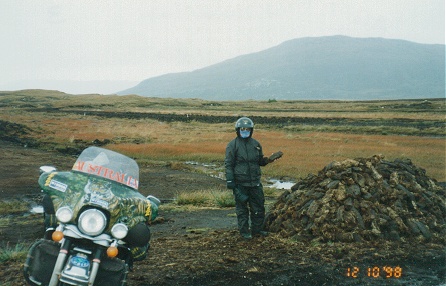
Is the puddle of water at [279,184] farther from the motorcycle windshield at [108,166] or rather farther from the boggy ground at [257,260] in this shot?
the motorcycle windshield at [108,166]

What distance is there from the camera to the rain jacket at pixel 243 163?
7.79 m

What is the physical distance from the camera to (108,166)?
186 inches

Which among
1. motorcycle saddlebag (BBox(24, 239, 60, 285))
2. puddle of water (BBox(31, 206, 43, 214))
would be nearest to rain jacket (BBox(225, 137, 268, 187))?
motorcycle saddlebag (BBox(24, 239, 60, 285))

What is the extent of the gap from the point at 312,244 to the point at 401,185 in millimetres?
2479

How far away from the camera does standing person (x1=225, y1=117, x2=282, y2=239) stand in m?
7.79

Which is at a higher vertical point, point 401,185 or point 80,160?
point 80,160

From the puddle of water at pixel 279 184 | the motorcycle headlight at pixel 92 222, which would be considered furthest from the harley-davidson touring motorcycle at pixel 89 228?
the puddle of water at pixel 279 184

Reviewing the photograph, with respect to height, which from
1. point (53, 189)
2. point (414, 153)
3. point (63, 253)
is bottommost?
point (414, 153)

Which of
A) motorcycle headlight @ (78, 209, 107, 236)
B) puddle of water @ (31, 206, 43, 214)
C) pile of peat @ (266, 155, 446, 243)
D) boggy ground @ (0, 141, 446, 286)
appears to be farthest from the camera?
puddle of water @ (31, 206, 43, 214)

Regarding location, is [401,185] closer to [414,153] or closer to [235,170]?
[235,170]

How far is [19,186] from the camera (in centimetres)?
1638

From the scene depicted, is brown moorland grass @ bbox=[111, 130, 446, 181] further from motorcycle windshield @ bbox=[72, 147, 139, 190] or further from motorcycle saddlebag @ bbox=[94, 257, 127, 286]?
motorcycle saddlebag @ bbox=[94, 257, 127, 286]

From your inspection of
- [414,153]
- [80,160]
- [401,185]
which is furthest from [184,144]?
[80,160]

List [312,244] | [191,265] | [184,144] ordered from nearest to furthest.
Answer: [191,265] → [312,244] → [184,144]
